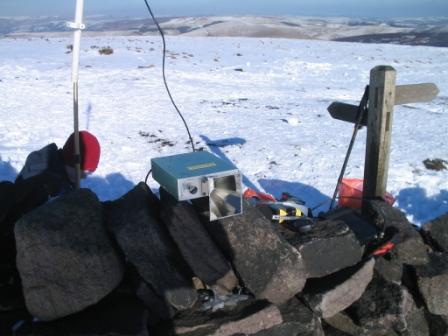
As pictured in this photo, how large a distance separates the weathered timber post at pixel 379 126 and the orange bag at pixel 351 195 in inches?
17.0

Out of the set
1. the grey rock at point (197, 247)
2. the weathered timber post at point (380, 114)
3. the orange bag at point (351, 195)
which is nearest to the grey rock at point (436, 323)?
the weathered timber post at point (380, 114)

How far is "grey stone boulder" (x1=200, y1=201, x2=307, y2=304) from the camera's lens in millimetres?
2953

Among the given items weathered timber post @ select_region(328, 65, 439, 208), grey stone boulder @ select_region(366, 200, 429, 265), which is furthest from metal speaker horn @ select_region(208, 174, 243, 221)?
weathered timber post @ select_region(328, 65, 439, 208)

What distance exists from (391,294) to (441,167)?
4957 mm

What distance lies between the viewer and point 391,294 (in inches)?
128

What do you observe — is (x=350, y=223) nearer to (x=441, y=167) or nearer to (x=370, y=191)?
(x=370, y=191)

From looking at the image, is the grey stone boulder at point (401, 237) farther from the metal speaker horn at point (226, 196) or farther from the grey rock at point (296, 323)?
the metal speaker horn at point (226, 196)

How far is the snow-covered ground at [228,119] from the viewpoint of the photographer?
6.82 metres

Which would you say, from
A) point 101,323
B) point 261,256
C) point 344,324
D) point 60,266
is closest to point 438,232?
point 344,324

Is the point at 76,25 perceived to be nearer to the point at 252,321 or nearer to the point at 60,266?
the point at 60,266

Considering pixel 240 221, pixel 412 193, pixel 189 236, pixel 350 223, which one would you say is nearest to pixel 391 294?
pixel 350 223

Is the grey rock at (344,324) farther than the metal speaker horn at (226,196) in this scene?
Yes

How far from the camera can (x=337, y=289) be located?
10.1 ft

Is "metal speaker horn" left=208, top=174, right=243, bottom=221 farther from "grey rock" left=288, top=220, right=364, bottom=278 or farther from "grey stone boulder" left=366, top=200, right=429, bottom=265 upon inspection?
"grey stone boulder" left=366, top=200, right=429, bottom=265
